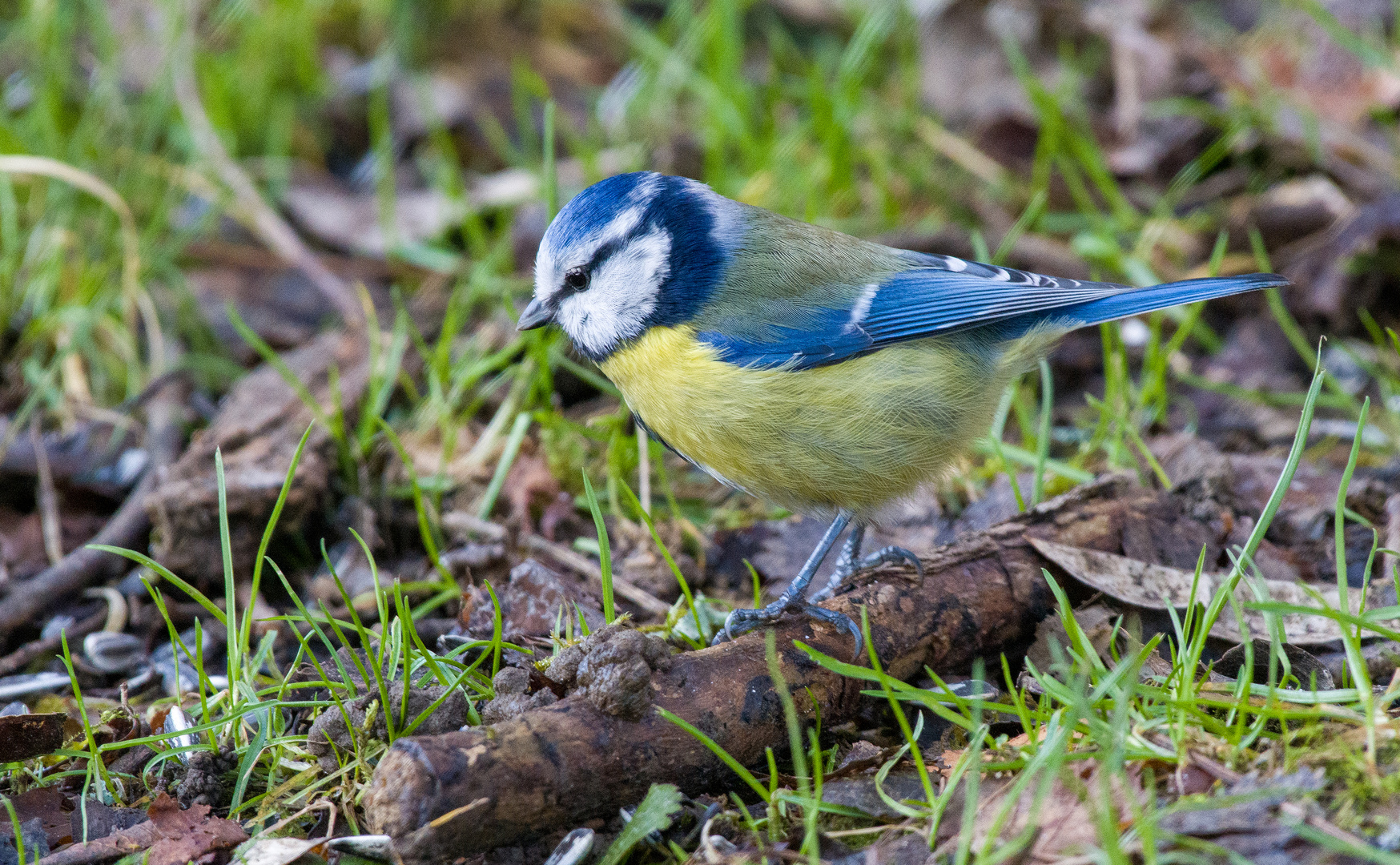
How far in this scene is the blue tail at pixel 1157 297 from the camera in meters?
2.73

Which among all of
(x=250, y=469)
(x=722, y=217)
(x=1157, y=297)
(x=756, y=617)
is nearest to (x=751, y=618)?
(x=756, y=617)

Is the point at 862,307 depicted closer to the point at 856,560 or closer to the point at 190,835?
the point at 856,560

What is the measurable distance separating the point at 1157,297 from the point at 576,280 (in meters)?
1.41

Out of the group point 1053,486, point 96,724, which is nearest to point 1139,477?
→ point 1053,486

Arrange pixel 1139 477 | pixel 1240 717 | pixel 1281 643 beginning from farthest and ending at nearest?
1. pixel 1139 477
2. pixel 1281 643
3. pixel 1240 717

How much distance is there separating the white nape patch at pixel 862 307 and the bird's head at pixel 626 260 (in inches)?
13.5

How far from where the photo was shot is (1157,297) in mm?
2820

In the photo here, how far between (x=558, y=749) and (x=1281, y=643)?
134 centimetres

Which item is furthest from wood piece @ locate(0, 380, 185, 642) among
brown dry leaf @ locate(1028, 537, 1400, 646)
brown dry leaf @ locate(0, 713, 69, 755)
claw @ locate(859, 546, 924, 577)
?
brown dry leaf @ locate(1028, 537, 1400, 646)

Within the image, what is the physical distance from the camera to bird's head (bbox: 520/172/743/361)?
2898 mm

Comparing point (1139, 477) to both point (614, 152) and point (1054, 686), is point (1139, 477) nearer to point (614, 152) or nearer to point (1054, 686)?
→ point (1054, 686)

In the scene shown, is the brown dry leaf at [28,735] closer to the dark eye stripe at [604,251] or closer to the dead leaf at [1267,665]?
the dark eye stripe at [604,251]

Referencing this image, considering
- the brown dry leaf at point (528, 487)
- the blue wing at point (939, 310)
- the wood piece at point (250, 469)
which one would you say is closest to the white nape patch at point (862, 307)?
the blue wing at point (939, 310)

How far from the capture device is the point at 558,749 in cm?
196
